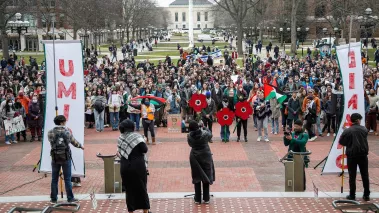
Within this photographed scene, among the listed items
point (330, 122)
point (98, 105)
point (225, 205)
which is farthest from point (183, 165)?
point (330, 122)

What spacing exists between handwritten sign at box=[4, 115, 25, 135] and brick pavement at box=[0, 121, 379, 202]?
1.54 feet

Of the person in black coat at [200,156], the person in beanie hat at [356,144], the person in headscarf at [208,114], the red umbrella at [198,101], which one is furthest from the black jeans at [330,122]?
the person in black coat at [200,156]

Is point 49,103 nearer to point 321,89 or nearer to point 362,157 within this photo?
point 362,157

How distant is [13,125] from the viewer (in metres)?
18.7

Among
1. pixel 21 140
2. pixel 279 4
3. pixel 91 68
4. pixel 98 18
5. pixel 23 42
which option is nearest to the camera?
pixel 21 140

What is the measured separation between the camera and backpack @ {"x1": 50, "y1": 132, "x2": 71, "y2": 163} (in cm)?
1079

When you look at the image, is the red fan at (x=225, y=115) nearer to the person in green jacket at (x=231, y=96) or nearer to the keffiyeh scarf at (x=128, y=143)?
the person in green jacket at (x=231, y=96)

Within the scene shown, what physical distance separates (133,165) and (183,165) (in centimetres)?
556

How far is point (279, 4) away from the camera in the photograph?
72.6 meters

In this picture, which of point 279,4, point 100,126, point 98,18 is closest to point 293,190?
point 100,126

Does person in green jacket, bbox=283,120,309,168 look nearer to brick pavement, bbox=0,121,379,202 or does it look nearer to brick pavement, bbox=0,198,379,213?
brick pavement, bbox=0,121,379,202

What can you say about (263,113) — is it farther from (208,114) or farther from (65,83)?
(65,83)

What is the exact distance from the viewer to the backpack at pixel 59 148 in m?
10.8

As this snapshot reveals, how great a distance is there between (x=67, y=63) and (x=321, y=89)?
42.0 ft
